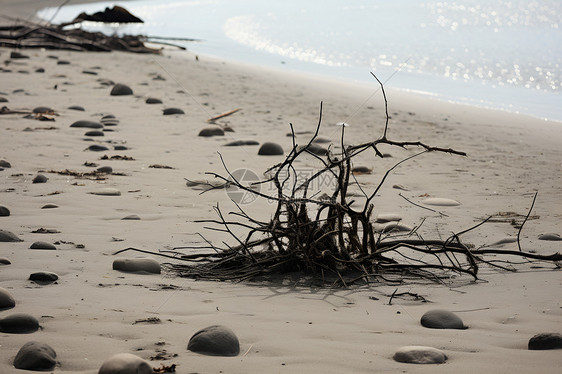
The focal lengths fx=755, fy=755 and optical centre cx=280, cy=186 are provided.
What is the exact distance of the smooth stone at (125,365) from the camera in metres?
2.12

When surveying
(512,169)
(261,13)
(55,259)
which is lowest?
(55,259)

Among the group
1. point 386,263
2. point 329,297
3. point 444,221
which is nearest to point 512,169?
point 444,221

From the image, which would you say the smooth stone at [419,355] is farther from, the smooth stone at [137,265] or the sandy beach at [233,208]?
the smooth stone at [137,265]

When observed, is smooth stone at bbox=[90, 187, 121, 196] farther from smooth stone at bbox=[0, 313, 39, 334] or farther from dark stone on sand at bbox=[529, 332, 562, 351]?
dark stone on sand at bbox=[529, 332, 562, 351]

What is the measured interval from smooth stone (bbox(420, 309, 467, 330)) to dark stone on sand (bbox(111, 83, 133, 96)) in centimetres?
685

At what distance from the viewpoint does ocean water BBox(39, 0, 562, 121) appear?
1164 cm

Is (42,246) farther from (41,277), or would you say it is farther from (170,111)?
(170,111)

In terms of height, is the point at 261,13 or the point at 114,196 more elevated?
the point at 261,13

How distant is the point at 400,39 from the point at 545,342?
A: 1506 centimetres

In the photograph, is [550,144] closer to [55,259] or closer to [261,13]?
[55,259]

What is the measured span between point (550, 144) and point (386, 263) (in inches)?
179

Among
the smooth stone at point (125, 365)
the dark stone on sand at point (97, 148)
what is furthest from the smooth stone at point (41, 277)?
the dark stone on sand at point (97, 148)

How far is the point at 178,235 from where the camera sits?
4012mm

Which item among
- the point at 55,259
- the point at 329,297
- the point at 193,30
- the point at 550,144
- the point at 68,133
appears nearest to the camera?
the point at 329,297
